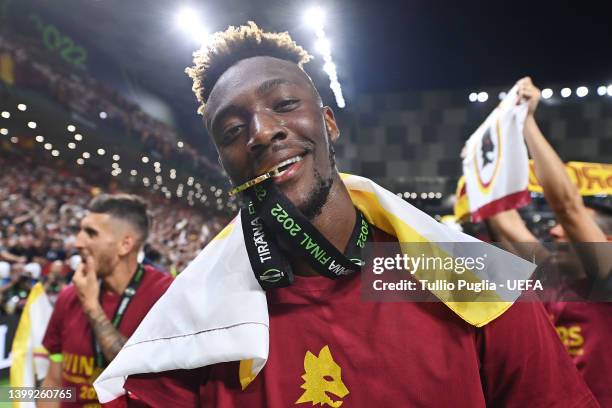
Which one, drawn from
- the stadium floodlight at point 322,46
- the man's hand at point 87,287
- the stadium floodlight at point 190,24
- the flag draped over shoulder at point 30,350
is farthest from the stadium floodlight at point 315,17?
the flag draped over shoulder at point 30,350

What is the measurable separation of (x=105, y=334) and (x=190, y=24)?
103 cm

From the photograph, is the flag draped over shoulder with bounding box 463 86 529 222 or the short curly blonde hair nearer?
the short curly blonde hair

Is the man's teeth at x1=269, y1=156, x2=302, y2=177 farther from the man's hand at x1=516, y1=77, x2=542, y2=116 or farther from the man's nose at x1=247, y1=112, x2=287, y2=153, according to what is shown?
the man's hand at x1=516, y1=77, x2=542, y2=116

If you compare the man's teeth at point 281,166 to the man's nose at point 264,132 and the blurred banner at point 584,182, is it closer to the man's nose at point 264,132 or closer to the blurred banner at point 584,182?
the man's nose at point 264,132

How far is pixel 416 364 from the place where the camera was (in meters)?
0.67

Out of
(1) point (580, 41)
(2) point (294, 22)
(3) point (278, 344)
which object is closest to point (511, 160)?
(2) point (294, 22)

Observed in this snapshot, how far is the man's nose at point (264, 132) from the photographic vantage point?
71 cm

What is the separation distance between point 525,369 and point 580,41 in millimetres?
2474

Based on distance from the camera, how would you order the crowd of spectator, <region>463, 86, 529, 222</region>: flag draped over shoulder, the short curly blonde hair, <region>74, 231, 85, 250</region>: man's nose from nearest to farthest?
the short curly blonde hair, <region>463, 86, 529, 222</region>: flag draped over shoulder, <region>74, 231, 85, 250</region>: man's nose, the crowd of spectator

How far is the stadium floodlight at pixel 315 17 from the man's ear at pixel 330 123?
0.53m

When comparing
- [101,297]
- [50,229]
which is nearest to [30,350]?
[101,297]

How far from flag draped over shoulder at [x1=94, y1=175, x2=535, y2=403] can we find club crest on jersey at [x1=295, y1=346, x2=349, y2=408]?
0.08 meters

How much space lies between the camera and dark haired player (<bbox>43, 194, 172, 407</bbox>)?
1.52 meters

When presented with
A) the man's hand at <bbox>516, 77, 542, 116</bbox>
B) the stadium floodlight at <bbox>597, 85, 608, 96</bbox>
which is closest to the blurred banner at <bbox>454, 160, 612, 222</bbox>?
the man's hand at <bbox>516, 77, 542, 116</bbox>
